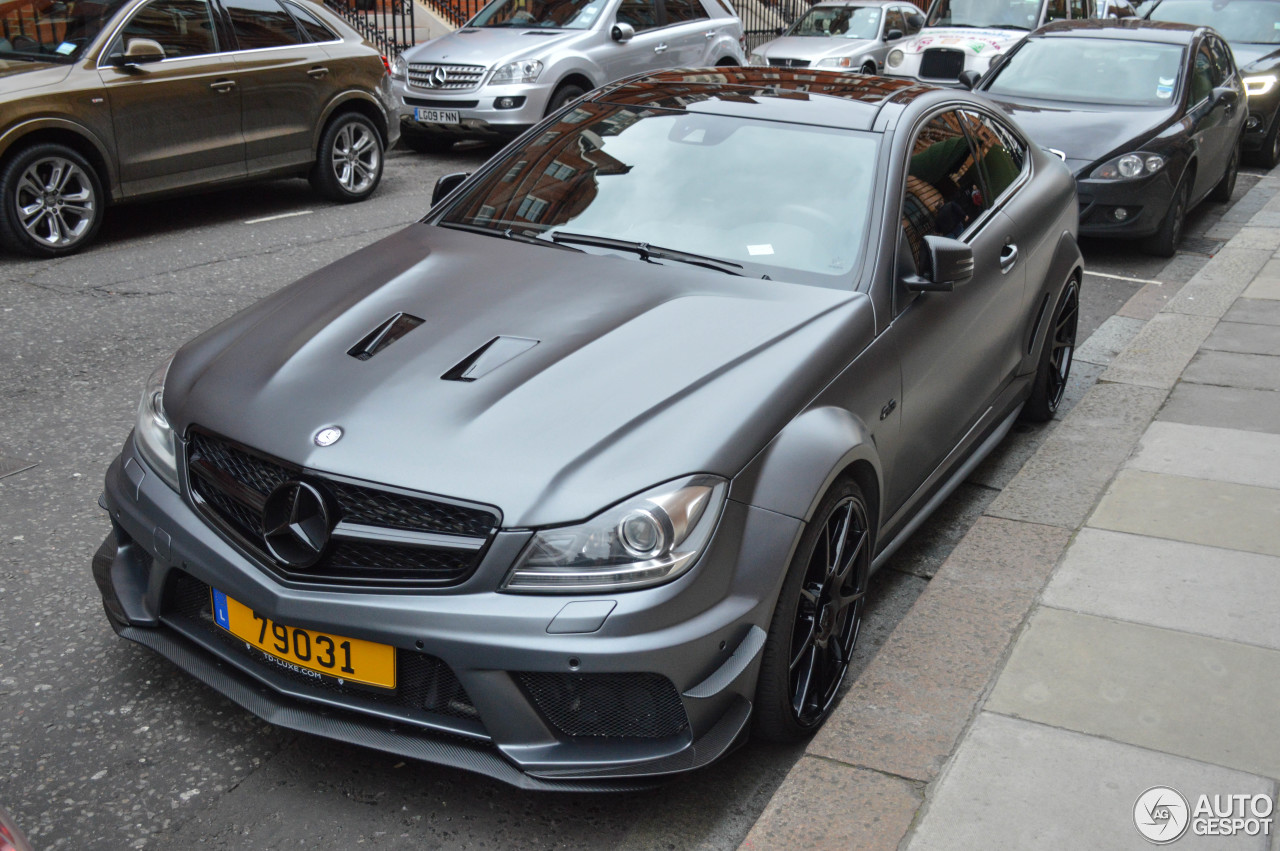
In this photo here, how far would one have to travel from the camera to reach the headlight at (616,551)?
274cm

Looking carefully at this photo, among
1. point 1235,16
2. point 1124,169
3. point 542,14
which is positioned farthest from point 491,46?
point 1235,16

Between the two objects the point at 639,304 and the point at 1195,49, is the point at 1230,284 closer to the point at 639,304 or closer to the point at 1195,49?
the point at 1195,49

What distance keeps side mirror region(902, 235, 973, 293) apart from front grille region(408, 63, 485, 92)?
9.01m

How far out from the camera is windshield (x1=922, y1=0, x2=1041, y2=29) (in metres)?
16.2

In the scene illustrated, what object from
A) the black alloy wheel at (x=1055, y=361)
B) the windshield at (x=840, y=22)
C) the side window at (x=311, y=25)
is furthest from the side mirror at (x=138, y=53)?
the windshield at (x=840, y=22)

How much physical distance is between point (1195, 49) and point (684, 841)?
9.63 metres

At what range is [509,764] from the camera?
2807mm

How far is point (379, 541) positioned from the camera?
2.82 meters

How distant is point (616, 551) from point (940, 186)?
2.28m

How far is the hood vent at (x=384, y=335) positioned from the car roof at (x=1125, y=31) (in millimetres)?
8831

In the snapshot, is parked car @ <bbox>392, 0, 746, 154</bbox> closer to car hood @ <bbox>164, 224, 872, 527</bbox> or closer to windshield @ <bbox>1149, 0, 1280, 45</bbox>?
windshield @ <bbox>1149, 0, 1280, 45</bbox>

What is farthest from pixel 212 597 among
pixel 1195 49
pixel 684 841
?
pixel 1195 49

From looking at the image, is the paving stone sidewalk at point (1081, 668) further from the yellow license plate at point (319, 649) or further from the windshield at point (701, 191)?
the windshield at point (701, 191)

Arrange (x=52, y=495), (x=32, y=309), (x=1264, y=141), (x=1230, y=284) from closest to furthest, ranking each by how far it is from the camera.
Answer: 1. (x=52, y=495)
2. (x=32, y=309)
3. (x=1230, y=284)
4. (x=1264, y=141)
